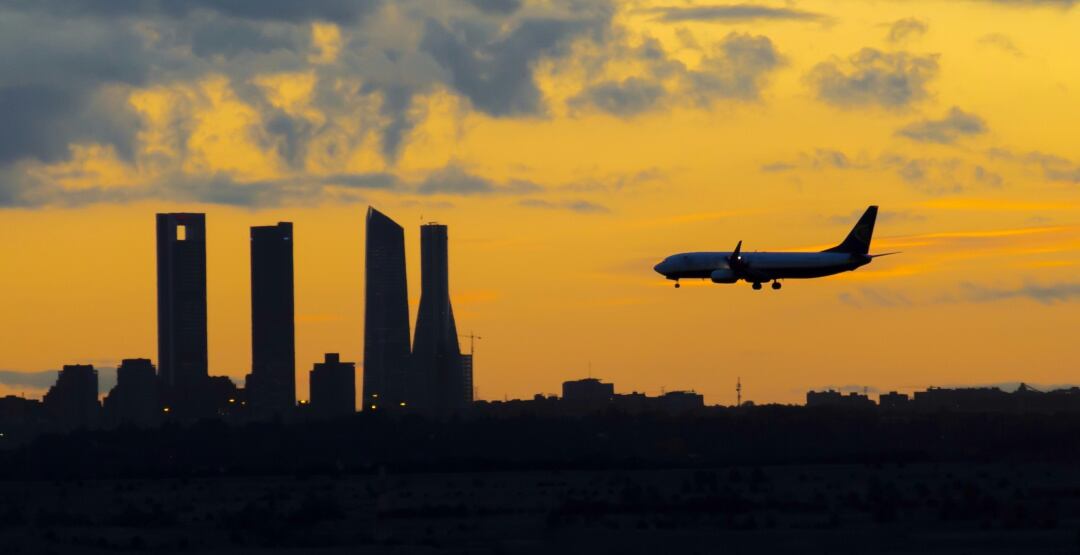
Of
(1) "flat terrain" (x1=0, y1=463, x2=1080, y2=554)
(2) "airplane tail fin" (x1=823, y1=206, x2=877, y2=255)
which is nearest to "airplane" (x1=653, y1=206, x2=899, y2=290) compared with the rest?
(2) "airplane tail fin" (x1=823, y1=206, x2=877, y2=255)

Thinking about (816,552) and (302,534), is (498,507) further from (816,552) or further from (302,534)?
(816,552)

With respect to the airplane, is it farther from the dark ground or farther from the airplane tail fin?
the dark ground

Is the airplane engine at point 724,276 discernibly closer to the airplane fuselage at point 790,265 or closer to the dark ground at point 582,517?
the airplane fuselage at point 790,265

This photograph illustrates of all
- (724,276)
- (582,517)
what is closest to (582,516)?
(582,517)

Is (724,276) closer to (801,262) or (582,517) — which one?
(801,262)

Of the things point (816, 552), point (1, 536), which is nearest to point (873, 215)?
point (816, 552)

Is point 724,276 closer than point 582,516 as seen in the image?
No

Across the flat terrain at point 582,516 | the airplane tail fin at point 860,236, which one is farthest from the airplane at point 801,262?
the flat terrain at point 582,516
